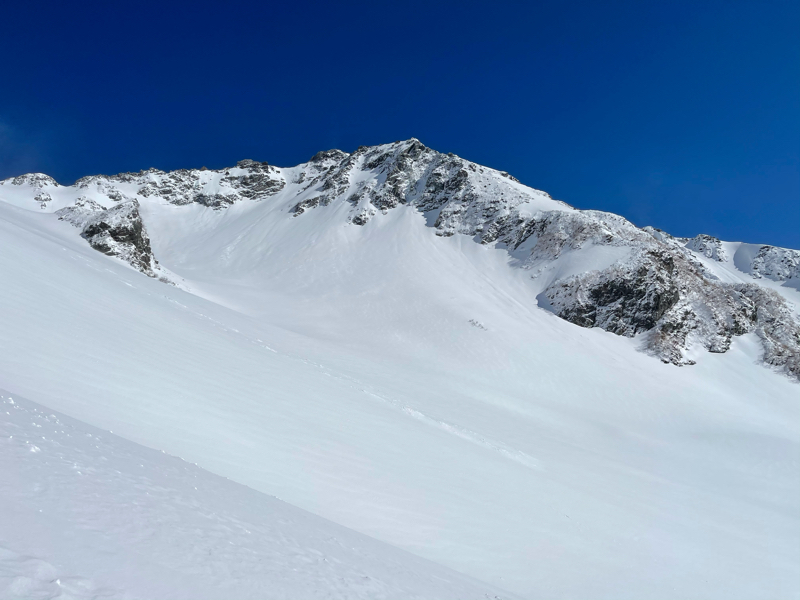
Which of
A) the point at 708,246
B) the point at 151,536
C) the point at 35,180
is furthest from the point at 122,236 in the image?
the point at 708,246

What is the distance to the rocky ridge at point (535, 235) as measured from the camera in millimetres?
34406

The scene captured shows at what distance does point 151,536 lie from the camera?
3121 millimetres

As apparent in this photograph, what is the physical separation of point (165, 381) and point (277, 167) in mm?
83968

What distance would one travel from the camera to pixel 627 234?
44625mm

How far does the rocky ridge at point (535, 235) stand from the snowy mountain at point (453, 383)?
12.2 inches

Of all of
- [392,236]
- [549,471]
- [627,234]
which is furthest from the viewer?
[392,236]

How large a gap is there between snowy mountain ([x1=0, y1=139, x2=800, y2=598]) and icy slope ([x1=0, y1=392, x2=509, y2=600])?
6 cm

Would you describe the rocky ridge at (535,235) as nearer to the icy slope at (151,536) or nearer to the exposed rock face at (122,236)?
the exposed rock face at (122,236)

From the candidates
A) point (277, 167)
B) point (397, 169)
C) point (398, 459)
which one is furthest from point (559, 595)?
point (277, 167)

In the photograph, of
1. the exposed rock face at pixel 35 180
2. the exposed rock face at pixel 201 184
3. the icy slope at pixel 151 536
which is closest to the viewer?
the icy slope at pixel 151 536

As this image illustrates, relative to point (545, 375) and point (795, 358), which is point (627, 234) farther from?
point (545, 375)

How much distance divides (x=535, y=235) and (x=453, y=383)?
2917cm

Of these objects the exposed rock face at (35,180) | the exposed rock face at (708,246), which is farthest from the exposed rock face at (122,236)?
the exposed rock face at (708,246)

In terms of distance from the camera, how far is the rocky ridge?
113 feet
